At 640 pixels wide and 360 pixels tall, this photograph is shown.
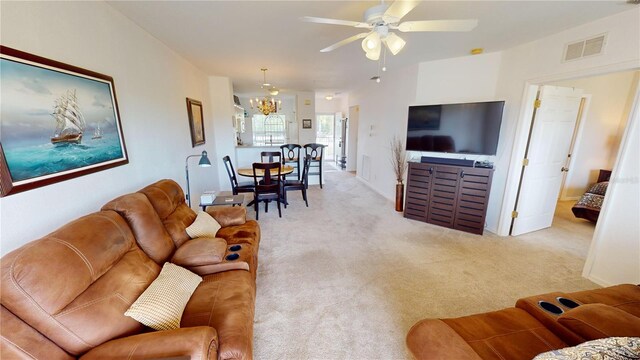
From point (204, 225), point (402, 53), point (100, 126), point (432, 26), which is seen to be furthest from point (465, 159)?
point (100, 126)

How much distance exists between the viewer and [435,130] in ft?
11.7

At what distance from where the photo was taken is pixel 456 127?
339cm

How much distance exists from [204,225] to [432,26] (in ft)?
8.12

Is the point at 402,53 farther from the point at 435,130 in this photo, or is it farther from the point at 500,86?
the point at 500,86

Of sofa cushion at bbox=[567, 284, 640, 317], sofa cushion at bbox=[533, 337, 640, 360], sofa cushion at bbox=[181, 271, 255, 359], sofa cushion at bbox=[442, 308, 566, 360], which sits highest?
sofa cushion at bbox=[533, 337, 640, 360]

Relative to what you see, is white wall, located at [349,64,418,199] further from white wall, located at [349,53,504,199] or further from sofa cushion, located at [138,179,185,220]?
sofa cushion, located at [138,179,185,220]

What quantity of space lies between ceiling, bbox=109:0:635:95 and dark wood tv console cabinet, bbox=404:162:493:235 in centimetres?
160

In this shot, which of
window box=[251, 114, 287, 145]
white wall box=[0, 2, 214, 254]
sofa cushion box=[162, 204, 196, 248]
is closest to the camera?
white wall box=[0, 2, 214, 254]

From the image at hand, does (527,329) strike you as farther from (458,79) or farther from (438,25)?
(458,79)

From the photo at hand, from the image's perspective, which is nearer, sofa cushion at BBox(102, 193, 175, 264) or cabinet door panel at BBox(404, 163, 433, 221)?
sofa cushion at BBox(102, 193, 175, 264)

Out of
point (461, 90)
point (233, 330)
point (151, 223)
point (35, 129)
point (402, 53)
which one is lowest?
point (233, 330)

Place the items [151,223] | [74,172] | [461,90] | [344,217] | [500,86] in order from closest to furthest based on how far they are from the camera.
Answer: [74,172], [151,223], [500,86], [461,90], [344,217]

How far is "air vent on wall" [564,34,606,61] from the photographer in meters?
2.27

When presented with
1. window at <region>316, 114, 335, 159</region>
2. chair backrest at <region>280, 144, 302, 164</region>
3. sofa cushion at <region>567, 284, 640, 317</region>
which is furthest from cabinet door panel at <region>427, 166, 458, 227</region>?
window at <region>316, 114, 335, 159</region>
